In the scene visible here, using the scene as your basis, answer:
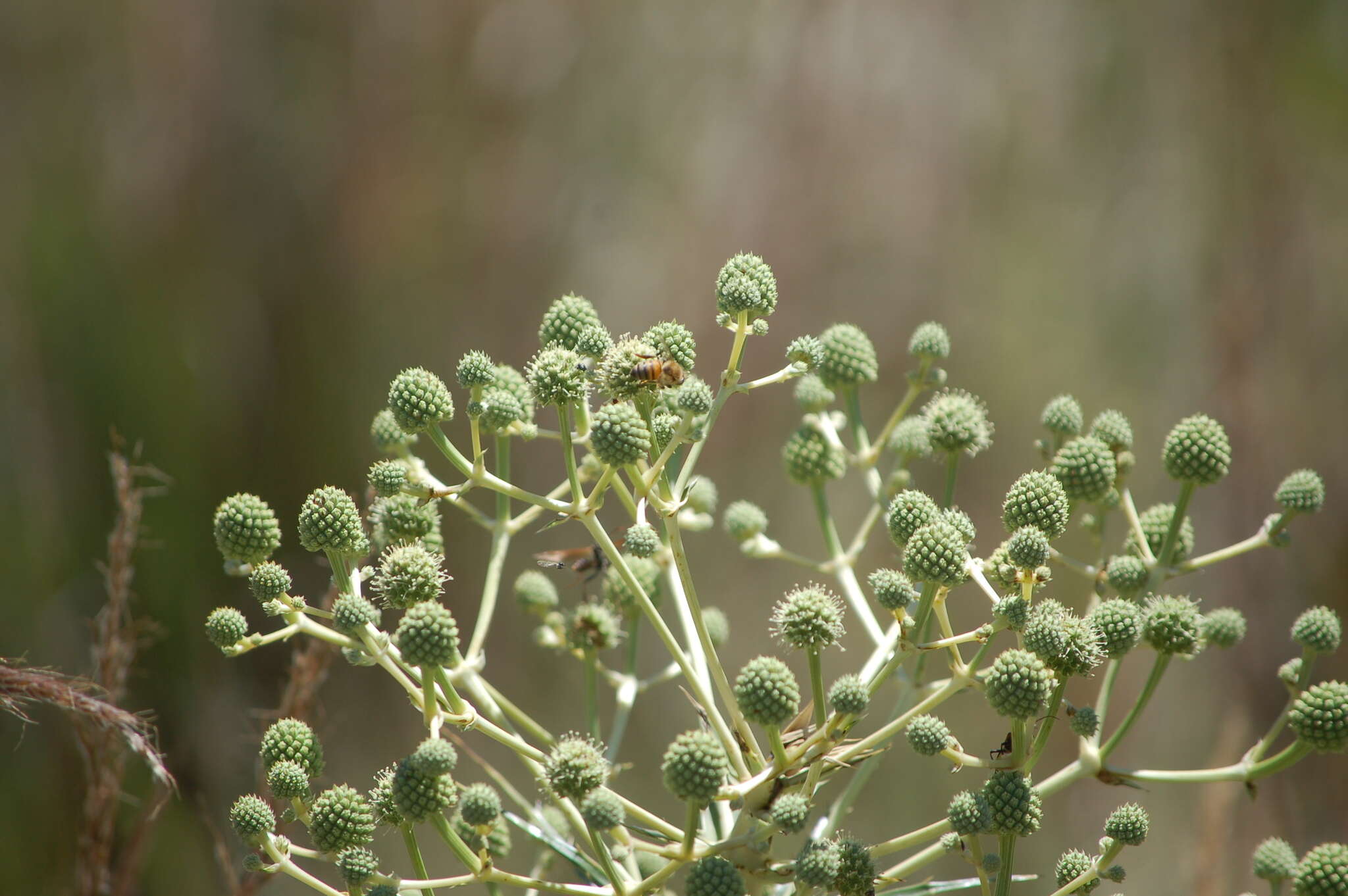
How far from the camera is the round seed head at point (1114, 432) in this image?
1096mm

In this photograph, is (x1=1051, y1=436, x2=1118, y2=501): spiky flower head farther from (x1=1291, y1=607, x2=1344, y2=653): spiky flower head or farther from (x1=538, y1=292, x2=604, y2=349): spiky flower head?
(x1=538, y1=292, x2=604, y2=349): spiky flower head

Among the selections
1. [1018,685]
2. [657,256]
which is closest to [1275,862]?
[1018,685]

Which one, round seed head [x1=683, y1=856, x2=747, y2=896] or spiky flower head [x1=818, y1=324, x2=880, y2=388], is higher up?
spiky flower head [x1=818, y1=324, x2=880, y2=388]

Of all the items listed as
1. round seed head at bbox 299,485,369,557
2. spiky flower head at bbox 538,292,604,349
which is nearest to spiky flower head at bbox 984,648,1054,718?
spiky flower head at bbox 538,292,604,349

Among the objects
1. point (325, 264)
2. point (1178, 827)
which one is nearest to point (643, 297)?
point (325, 264)

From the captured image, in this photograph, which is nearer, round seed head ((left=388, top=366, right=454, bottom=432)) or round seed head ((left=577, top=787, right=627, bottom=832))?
round seed head ((left=577, top=787, right=627, bottom=832))

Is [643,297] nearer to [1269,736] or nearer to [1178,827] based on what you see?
[1269,736]

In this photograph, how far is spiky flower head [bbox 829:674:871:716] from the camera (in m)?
0.82

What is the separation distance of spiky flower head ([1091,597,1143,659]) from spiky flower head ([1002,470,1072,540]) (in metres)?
0.08

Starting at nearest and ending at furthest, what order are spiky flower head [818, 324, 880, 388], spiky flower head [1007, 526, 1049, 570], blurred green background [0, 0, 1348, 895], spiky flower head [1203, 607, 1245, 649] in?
spiky flower head [1007, 526, 1049, 570] → spiky flower head [1203, 607, 1245, 649] → spiky flower head [818, 324, 880, 388] → blurred green background [0, 0, 1348, 895]

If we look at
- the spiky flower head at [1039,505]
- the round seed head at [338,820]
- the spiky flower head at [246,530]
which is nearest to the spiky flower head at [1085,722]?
the spiky flower head at [1039,505]

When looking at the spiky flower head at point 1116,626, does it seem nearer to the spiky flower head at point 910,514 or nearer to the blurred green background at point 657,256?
the spiky flower head at point 910,514

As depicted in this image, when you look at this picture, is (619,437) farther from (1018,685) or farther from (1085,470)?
(1085,470)

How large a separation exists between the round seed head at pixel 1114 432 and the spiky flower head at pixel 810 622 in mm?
455
